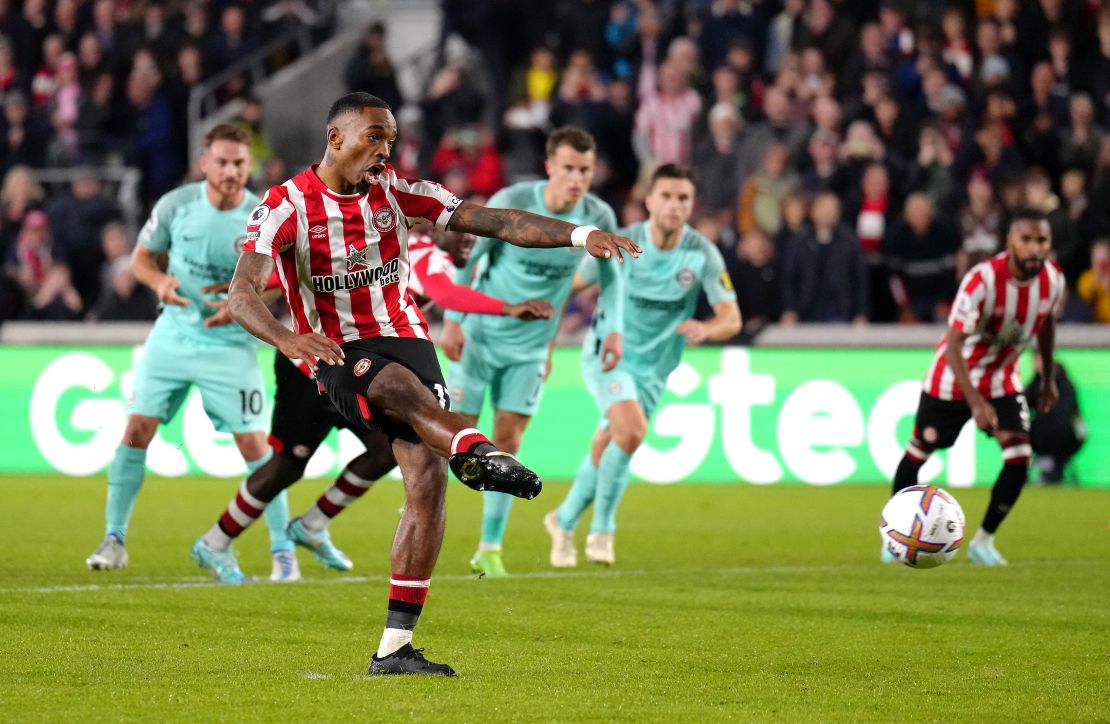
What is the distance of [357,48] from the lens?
76.6ft

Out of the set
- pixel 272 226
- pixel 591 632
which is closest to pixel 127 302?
pixel 591 632

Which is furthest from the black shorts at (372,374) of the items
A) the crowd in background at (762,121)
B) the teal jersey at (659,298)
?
the crowd in background at (762,121)

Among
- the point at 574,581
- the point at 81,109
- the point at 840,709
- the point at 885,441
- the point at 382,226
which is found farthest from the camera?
the point at 81,109

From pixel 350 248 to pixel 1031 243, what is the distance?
5598 millimetres

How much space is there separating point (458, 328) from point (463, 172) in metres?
8.62

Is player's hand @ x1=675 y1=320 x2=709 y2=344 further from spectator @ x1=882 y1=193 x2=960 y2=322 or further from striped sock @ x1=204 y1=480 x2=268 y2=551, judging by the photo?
spectator @ x1=882 y1=193 x2=960 y2=322

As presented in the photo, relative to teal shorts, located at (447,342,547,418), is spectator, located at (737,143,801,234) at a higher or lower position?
higher

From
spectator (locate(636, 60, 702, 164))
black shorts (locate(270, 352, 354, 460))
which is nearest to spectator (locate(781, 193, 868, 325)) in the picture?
spectator (locate(636, 60, 702, 164))

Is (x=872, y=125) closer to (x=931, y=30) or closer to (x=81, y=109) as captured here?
(x=931, y=30)

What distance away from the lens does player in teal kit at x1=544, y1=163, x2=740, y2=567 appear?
1070cm

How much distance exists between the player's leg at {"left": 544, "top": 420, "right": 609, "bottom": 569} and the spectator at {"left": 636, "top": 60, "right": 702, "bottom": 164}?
8.28 metres

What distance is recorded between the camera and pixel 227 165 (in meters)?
9.58

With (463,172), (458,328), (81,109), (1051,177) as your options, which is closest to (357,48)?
(81,109)

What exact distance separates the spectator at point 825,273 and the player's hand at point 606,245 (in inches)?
425
